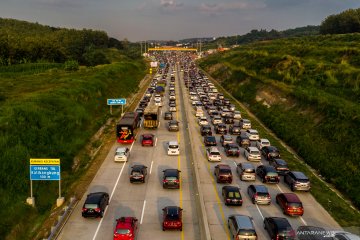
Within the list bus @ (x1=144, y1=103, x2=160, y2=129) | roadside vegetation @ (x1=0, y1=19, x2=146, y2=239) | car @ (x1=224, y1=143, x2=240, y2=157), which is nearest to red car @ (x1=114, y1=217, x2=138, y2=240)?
roadside vegetation @ (x1=0, y1=19, x2=146, y2=239)

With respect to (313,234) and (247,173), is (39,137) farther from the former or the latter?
(313,234)

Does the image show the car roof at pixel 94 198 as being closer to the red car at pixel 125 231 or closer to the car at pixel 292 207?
the red car at pixel 125 231

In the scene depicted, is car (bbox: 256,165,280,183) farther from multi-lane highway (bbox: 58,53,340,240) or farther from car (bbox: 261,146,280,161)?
car (bbox: 261,146,280,161)

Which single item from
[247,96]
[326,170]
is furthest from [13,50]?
[326,170]

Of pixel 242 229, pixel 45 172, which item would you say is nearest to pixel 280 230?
pixel 242 229

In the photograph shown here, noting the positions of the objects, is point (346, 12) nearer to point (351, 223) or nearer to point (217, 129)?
point (217, 129)

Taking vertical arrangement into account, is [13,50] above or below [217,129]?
above

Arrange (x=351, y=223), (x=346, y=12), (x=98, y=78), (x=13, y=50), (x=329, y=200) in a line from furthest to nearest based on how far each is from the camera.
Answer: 1. (x=346, y=12)
2. (x=13, y=50)
3. (x=98, y=78)
4. (x=329, y=200)
5. (x=351, y=223)

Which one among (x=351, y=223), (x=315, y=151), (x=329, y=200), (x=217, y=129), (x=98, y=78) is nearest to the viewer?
(x=351, y=223)
